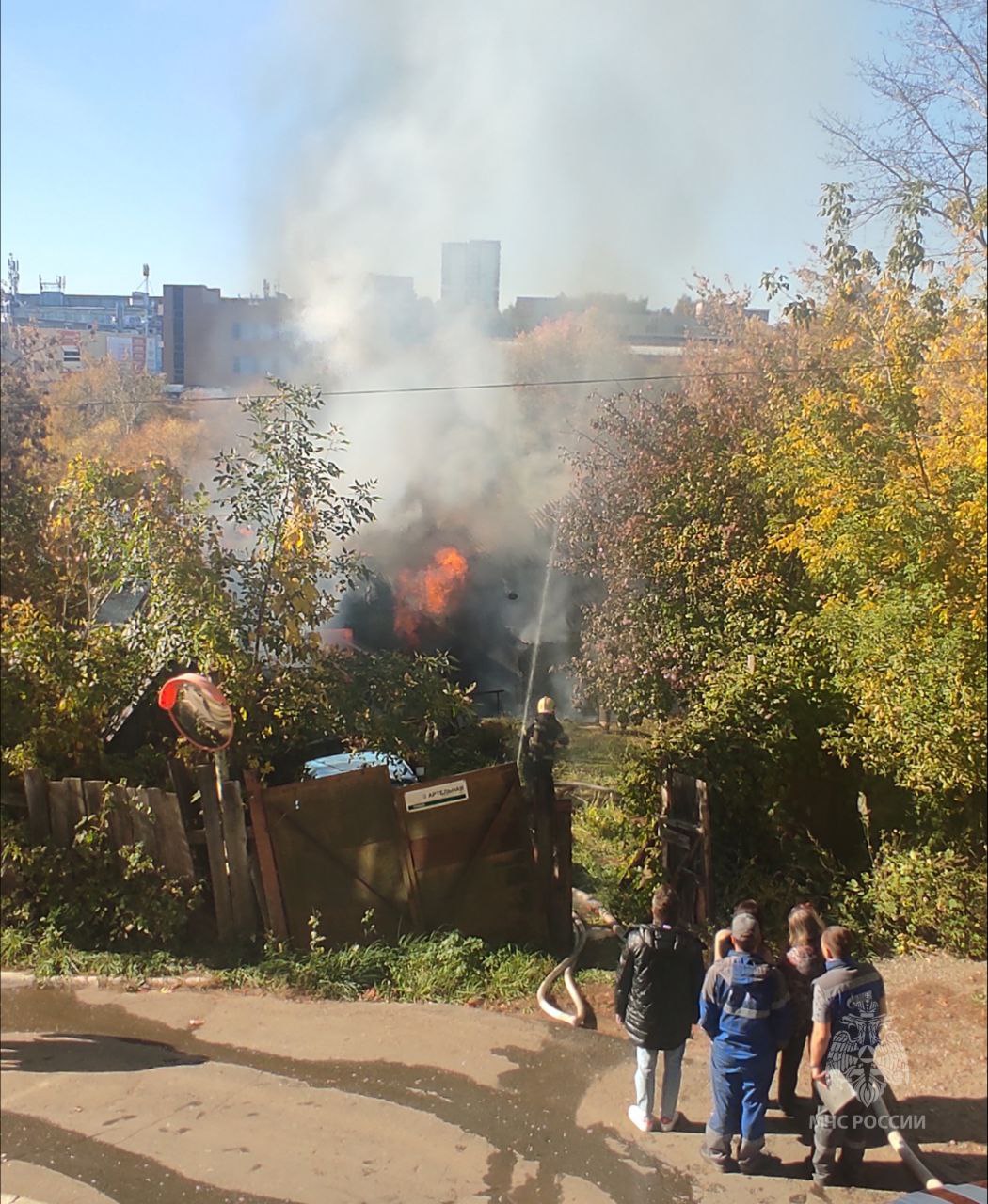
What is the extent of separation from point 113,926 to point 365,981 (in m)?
1.60

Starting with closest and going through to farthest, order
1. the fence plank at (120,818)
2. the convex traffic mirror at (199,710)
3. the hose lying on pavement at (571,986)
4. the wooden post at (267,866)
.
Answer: the hose lying on pavement at (571,986) → the convex traffic mirror at (199,710) → the wooden post at (267,866) → the fence plank at (120,818)

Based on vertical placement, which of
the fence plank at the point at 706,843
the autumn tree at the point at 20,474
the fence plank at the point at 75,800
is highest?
the autumn tree at the point at 20,474

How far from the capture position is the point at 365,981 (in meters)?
4.46

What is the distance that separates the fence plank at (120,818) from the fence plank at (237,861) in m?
0.64

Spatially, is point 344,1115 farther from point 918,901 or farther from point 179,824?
point 918,901

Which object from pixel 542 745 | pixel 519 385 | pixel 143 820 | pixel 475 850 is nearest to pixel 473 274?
pixel 519 385

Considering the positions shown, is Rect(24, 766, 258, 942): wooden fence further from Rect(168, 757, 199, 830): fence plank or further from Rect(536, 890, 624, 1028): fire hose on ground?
Rect(536, 890, 624, 1028): fire hose on ground

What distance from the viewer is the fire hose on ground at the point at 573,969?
12.8 ft

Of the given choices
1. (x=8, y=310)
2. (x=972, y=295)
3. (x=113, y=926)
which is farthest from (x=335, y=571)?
(x=8, y=310)

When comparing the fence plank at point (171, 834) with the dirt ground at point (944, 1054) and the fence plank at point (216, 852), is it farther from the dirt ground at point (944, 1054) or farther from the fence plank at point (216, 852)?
the dirt ground at point (944, 1054)

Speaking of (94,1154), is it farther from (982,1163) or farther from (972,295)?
(972,295)

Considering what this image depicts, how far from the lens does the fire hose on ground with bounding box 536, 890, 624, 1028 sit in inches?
153

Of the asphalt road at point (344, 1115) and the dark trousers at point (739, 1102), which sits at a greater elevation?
the dark trousers at point (739, 1102)

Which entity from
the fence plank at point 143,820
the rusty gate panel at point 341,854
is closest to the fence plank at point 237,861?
the rusty gate panel at point 341,854
